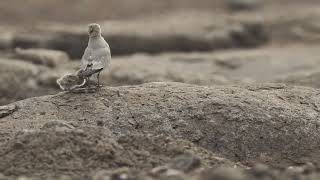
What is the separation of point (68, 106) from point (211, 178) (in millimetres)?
2639

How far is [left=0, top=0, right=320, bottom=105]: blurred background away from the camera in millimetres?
12258

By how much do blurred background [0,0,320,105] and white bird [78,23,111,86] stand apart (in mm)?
4514

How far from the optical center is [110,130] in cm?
676

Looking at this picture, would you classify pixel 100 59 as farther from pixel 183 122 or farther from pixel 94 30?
pixel 183 122

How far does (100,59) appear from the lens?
7211 mm

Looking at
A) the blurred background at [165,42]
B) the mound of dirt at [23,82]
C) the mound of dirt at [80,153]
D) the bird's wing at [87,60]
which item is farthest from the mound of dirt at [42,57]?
the mound of dirt at [80,153]

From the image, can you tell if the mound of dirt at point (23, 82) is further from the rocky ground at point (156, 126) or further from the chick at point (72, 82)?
the chick at point (72, 82)

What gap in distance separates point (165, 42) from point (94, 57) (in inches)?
365

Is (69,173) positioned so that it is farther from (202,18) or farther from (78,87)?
(202,18)

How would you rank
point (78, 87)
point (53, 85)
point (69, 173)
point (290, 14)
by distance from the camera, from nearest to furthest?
1. point (69, 173)
2. point (78, 87)
3. point (53, 85)
4. point (290, 14)

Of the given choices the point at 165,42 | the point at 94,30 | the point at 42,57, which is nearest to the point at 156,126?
the point at 94,30

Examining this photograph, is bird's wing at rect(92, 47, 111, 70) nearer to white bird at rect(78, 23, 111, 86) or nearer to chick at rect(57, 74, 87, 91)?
white bird at rect(78, 23, 111, 86)

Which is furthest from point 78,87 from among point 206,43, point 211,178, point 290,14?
point 290,14

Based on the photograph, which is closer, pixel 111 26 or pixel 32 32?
pixel 32 32
